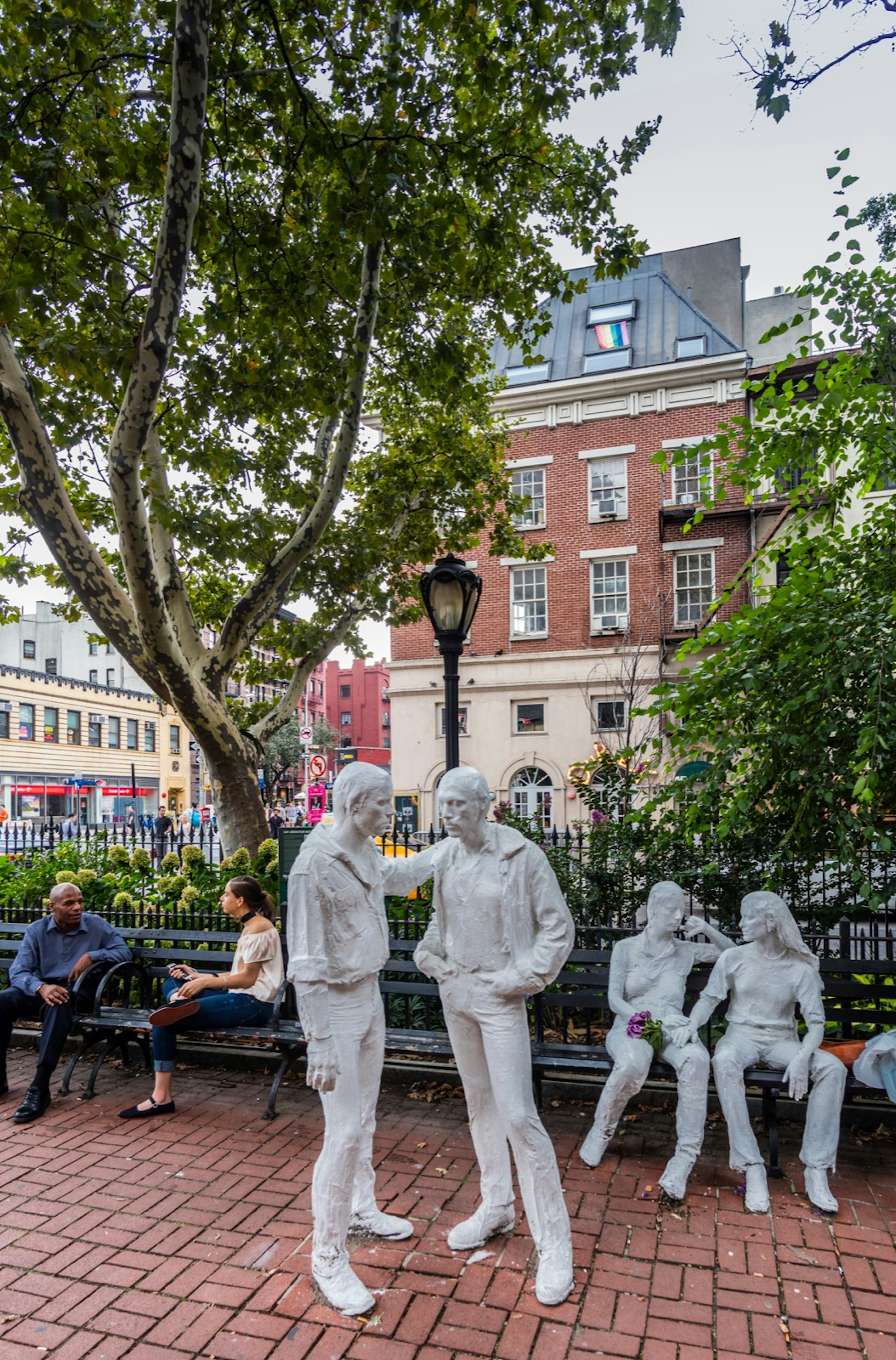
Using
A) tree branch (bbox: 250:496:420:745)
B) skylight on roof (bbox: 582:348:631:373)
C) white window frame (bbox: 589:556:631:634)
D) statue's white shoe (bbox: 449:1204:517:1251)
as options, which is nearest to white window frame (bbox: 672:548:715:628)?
white window frame (bbox: 589:556:631:634)

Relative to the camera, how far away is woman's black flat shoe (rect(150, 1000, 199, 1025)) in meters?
5.05

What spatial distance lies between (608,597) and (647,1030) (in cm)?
2158

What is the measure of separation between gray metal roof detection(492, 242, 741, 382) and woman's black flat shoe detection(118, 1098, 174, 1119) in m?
24.1

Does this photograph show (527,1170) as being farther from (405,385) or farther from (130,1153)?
(405,385)

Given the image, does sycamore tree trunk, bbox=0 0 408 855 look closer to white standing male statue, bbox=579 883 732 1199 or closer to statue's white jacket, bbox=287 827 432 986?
statue's white jacket, bbox=287 827 432 986

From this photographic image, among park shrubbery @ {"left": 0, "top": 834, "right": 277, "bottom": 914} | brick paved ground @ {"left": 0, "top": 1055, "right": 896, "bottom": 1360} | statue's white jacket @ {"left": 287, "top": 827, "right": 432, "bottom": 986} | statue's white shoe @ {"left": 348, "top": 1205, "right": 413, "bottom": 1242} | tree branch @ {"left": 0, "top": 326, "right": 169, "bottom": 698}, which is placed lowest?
brick paved ground @ {"left": 0, "top": 1055, "right": 896, "bottom": 1360}

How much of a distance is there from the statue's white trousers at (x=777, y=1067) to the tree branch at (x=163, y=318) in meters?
5.56

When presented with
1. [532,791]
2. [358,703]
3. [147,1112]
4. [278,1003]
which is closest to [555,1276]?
[278,1003]

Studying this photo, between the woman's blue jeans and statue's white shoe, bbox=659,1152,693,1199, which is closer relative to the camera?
statue's white shoe, bbox=659,1152,693,1199

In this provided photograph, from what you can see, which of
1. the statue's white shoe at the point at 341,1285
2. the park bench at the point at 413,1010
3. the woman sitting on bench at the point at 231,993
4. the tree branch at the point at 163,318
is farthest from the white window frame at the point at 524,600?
the statue's white shoe at the point at 341,1285

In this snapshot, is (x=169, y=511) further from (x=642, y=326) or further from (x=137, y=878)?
(x=642, y=326)

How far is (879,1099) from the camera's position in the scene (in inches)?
185

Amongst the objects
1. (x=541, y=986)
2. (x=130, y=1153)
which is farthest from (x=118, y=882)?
(x=541, y=986)

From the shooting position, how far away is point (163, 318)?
5.77 metres
